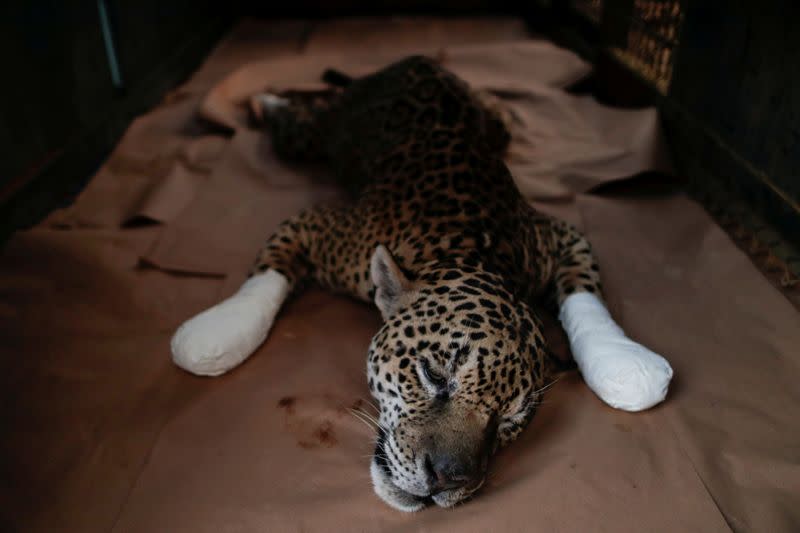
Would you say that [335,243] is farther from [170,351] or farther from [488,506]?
[488,506]

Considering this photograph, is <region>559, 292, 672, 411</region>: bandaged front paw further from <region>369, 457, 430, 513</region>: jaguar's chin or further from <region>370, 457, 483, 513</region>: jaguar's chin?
<region>369, 457, 430, 513</region>: jaguar's chin

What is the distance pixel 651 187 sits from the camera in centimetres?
357

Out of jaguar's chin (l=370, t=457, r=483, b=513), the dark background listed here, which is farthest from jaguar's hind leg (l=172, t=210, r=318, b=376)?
the dark background

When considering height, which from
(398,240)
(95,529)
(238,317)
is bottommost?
(95,529)

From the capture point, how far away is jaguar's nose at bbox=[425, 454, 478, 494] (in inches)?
69.9

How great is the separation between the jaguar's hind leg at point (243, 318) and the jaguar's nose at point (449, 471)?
888 millimetres

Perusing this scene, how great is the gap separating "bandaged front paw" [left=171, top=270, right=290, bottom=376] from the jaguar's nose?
2.90ft

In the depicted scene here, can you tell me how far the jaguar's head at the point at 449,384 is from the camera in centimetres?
182

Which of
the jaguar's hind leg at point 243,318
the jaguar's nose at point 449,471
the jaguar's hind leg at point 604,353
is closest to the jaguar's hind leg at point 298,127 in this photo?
the jaguar's hind leg at point 243,318

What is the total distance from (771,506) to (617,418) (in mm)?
463

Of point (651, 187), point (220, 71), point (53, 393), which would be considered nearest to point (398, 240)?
point (53, 393)

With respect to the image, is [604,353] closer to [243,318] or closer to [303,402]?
[303,402]

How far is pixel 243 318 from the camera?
2.46 m

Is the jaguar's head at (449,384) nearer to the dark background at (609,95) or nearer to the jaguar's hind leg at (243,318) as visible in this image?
the jaguar's hind leg at (243,318)
